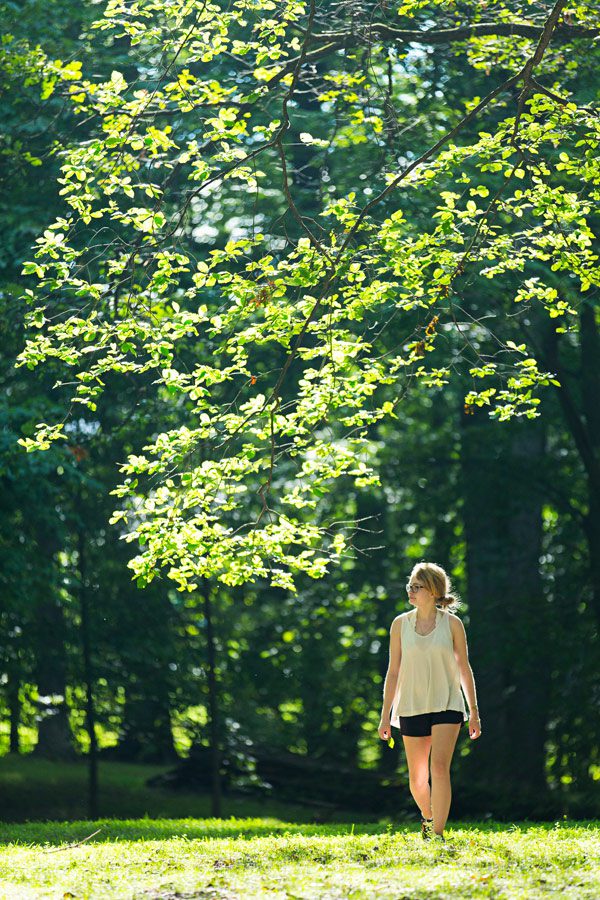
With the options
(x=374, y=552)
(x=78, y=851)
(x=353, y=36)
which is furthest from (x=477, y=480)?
(x=78, y=851)

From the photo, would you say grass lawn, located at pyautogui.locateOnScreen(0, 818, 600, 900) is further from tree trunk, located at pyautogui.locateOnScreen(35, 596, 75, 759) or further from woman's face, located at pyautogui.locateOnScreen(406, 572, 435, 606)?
tree trunk, located at pyautogui.locateOnScreen(35, 596, 75, 759)

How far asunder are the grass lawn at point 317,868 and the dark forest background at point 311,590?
6.05 m

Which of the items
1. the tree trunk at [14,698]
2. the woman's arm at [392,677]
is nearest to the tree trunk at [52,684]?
the tree trunk at [14,698]

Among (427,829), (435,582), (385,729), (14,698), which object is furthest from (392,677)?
(14,698)

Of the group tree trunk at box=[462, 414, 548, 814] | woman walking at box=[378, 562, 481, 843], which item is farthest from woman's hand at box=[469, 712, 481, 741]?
tree trunk at box=[462, 414, 548, 814]

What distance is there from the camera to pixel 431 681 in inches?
321

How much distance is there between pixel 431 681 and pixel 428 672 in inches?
2.3

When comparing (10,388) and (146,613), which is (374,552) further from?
(10,388)

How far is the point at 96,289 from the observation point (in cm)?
953

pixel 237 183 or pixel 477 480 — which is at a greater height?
pixel 237 183

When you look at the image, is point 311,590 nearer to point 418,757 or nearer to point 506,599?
point 506,599

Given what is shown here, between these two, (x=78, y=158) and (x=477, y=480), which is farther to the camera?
(x=477, y=480)

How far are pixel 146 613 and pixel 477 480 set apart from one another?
5881 millimetres

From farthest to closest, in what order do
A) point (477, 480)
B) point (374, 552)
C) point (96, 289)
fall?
point (374, 552), point (477, 480), point (96, 289)
